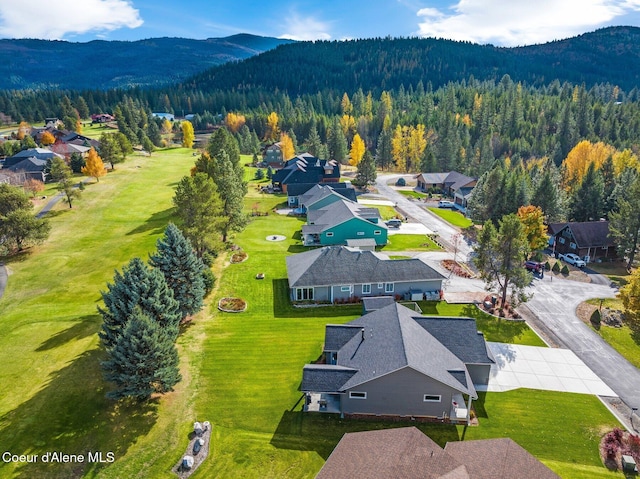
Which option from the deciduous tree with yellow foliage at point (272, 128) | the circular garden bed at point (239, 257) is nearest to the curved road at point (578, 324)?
the circular garden bed at point (239, 257)

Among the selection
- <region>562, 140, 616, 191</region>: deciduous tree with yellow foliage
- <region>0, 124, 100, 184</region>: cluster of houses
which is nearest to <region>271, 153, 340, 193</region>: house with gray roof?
<region>0, 124, 100, 184</region>: cluster of houses

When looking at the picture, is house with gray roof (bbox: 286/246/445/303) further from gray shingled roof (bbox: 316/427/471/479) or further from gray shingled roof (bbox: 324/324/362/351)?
gray shingled roof (bbox: 316/427/471/479)

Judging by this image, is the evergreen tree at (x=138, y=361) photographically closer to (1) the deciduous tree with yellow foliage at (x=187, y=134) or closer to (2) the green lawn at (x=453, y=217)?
(2) the green lawn at (x=453, y=217)

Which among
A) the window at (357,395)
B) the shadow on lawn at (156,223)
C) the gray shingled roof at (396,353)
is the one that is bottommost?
the shadow on lawn at (156,223)

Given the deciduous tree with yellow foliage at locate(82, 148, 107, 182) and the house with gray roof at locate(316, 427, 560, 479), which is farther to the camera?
the deciduous tree with yellow foliage at locate(82, 148, 107, 182)

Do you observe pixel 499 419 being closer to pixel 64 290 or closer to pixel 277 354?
pixel 277 354

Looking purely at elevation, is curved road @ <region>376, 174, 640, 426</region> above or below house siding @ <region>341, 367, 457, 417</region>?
below
